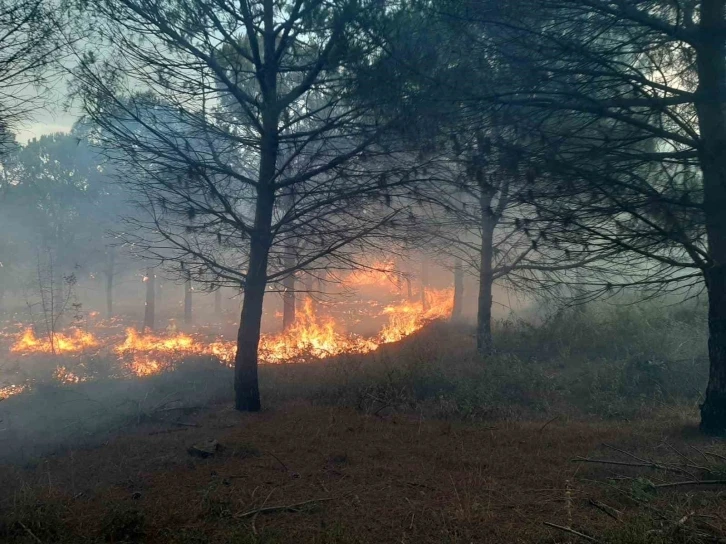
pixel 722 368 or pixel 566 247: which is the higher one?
pixel 566 247

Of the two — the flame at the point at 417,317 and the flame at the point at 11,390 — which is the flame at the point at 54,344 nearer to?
the flame at the point at 11,390

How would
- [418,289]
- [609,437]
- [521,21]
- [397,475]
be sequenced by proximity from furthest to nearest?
[418,289] < [609,437] < [521,21] < [397,475]

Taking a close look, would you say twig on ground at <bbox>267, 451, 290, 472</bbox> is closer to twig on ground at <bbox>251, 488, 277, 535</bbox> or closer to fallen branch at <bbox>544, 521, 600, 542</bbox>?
twig on ground at <bbox>251, 488, 277, 535</bbox>

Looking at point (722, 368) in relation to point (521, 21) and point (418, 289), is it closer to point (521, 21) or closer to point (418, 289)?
point (521, 21)

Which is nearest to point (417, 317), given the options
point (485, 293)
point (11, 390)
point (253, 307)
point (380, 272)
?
point (485, 293)

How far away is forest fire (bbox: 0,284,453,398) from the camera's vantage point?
15.1m

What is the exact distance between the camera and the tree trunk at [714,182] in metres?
5.84

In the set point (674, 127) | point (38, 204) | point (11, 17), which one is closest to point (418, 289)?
point (38, 204)

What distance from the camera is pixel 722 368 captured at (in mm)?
6320

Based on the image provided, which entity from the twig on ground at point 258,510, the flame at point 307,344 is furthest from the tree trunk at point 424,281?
the twig on ground at point 258,510

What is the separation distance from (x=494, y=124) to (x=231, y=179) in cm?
438

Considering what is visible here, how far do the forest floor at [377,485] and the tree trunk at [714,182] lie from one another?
0.59 m

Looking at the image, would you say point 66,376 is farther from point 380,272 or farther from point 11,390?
point 380,272

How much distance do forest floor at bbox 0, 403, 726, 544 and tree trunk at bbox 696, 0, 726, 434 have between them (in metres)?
0.59
